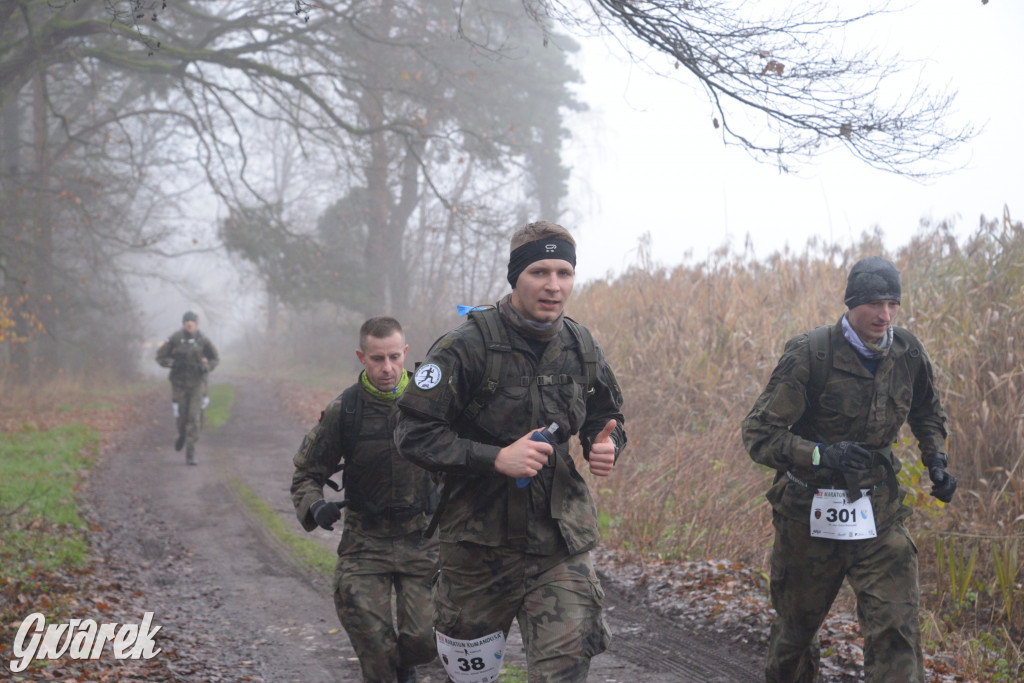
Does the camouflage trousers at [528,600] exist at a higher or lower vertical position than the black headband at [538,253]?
lower

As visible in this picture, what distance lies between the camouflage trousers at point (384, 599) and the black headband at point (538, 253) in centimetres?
178

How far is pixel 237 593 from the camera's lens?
23.7ft

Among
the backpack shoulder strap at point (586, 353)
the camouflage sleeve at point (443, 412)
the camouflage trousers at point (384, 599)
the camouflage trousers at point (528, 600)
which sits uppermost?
the backpack shoulder strap at point (586, 353)

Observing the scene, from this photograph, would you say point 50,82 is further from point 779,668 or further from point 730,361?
point 779,668

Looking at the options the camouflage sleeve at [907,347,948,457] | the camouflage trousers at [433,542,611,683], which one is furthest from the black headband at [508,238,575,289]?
the camouflage sleeve at [907,347,948,457]

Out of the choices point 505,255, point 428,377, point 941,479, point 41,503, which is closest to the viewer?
point 428,377

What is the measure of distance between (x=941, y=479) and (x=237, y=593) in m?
5.62

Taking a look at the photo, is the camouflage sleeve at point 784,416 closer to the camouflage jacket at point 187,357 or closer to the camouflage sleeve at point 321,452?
the camouflage sleeve at point 321,452

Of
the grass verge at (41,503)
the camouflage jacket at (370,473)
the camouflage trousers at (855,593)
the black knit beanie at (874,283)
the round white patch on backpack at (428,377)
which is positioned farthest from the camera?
the grass verge at (41,503)

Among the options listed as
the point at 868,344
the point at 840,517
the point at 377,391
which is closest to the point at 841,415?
the point at 868,344

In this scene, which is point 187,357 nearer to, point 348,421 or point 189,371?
point 189,371

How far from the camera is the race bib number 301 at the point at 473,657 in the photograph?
323cm

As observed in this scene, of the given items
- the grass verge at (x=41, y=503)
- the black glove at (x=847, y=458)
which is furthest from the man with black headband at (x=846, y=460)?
the grass verge at (x=41, y=503)

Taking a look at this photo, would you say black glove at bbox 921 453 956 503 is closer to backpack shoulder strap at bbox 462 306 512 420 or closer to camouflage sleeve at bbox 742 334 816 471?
camouflage sleeve at bbox 742 334 816 471
